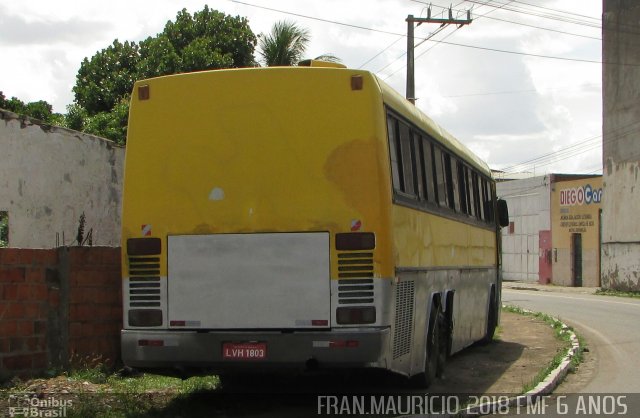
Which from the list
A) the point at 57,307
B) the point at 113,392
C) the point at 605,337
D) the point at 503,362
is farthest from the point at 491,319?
the point at 113,392

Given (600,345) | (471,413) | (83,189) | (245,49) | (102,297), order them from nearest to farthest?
(471,413), (102,297), (83,189), (600,345), (245,49)

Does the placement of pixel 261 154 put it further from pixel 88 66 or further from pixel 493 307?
pixel 88 66

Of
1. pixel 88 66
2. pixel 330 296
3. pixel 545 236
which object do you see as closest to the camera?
pixel 330 296

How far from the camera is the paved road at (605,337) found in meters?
11.3

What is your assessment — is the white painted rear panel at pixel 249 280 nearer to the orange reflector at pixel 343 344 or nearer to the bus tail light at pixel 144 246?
the bus tail light at pixel 144 246

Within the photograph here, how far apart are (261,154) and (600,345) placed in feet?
32.1

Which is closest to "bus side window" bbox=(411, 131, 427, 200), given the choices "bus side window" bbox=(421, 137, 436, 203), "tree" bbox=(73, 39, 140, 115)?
"bus side window" bbox=(421, 137, 436, 203)

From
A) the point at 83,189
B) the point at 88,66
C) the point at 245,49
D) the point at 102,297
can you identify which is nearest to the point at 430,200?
the point at 102,297

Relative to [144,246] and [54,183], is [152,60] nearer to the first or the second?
[54,183]

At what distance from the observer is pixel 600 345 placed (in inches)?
639

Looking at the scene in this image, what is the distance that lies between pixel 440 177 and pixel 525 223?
4163 cm

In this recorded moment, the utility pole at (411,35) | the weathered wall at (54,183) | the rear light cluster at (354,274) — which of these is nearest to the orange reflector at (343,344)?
the rear light cluster at (354,274)

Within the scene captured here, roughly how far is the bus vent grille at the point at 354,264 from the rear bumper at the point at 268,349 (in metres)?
0.49

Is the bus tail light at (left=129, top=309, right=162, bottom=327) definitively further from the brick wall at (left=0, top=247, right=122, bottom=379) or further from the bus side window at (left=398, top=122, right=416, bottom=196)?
the bus side window at (left=398, top=122, right=416, bottom=196)
